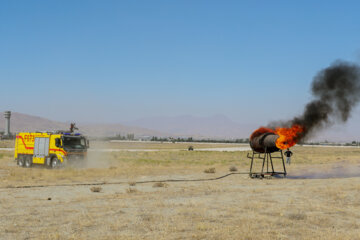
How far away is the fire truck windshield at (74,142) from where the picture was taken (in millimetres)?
29812

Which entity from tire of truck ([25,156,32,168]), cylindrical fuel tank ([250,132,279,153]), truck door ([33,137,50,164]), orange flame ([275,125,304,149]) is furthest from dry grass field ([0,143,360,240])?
tire of truck ([25,156,32,168])

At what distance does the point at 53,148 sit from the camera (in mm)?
30172

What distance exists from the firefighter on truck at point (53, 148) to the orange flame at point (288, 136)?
1474cm

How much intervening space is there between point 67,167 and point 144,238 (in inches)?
811

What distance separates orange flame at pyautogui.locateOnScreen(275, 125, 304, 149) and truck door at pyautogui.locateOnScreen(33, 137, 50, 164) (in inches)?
689

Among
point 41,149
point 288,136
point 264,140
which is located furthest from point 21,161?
point 288,136

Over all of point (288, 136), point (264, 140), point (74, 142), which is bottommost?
point (74, 142)

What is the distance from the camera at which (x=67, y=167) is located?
→ 29047 mm

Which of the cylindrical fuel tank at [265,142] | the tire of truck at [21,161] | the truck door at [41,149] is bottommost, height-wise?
the tire of truck at [21,161]

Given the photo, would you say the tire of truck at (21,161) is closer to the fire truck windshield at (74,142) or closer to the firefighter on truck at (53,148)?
the firefighter on truck at (53,148)

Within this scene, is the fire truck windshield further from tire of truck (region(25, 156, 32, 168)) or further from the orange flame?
the orange flame

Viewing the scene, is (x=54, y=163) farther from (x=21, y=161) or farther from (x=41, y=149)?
(x=21, y=161)

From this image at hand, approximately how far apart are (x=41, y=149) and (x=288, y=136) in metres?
19.0

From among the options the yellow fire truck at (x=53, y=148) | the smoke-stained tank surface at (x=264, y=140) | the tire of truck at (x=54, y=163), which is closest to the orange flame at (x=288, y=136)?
the smoke-stained tank surface at (x=264, y=140)
